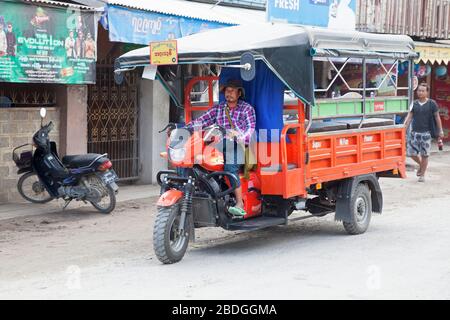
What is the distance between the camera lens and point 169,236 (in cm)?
750

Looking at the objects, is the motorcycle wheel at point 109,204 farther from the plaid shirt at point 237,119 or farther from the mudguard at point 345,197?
the mudguard at point 345,197

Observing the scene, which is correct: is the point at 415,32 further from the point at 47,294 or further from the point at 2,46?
the point at 47,294

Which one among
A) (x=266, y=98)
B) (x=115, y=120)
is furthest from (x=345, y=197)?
(x=115, y=120)

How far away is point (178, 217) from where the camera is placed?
769 centimetres

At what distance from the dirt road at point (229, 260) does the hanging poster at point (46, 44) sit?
1934mm

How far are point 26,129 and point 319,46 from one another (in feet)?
16.8

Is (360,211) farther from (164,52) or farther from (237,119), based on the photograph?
(164,52)

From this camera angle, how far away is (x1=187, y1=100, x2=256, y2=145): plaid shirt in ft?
26.7

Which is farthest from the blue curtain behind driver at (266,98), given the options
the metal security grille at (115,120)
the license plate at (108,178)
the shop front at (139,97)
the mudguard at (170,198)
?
the metal security grille at (115,120)

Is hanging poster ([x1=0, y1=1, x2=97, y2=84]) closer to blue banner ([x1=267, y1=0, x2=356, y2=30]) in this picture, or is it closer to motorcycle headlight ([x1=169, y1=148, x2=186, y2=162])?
motorcycle headlight ([x1=169, y1=148, x2=186, y2=162])

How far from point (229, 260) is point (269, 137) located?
139cm

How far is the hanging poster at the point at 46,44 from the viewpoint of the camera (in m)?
10.3

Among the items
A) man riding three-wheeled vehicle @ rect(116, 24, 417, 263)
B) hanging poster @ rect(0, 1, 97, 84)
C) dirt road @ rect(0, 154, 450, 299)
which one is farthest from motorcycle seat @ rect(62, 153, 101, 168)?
man riding three-wheeled vehicle @ rect(116, 24, 417, 263)
